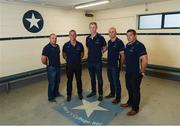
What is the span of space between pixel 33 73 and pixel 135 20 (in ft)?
12.1

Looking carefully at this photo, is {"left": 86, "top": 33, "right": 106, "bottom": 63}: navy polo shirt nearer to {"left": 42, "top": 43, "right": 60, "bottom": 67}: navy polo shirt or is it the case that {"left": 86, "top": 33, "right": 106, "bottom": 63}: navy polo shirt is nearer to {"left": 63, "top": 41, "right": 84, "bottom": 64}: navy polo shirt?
{"left": 63, "top": 41, "right": 84, "bottom": 64}: navy polo shirt

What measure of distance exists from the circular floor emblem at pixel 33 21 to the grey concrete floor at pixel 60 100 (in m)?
1.52

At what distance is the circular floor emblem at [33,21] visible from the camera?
4.61m

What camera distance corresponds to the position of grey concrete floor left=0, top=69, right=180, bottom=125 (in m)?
2.84

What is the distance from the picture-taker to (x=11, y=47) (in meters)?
4.39

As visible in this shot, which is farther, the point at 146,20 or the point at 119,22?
the point at 119,22

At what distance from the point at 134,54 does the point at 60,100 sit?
192 centimetres

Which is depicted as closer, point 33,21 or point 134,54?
point 134,54

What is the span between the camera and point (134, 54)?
2.75m

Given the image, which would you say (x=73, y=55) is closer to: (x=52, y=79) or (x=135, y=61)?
(x=52, y=79)

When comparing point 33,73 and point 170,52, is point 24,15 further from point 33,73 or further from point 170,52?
point 170,52

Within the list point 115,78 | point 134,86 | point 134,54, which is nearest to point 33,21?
point 115,78

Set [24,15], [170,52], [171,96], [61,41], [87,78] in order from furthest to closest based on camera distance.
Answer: [61,41] < [87,78] < [170,52] < [24,15] < [171,96]

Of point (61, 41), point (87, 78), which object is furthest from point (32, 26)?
point (87, 78)
